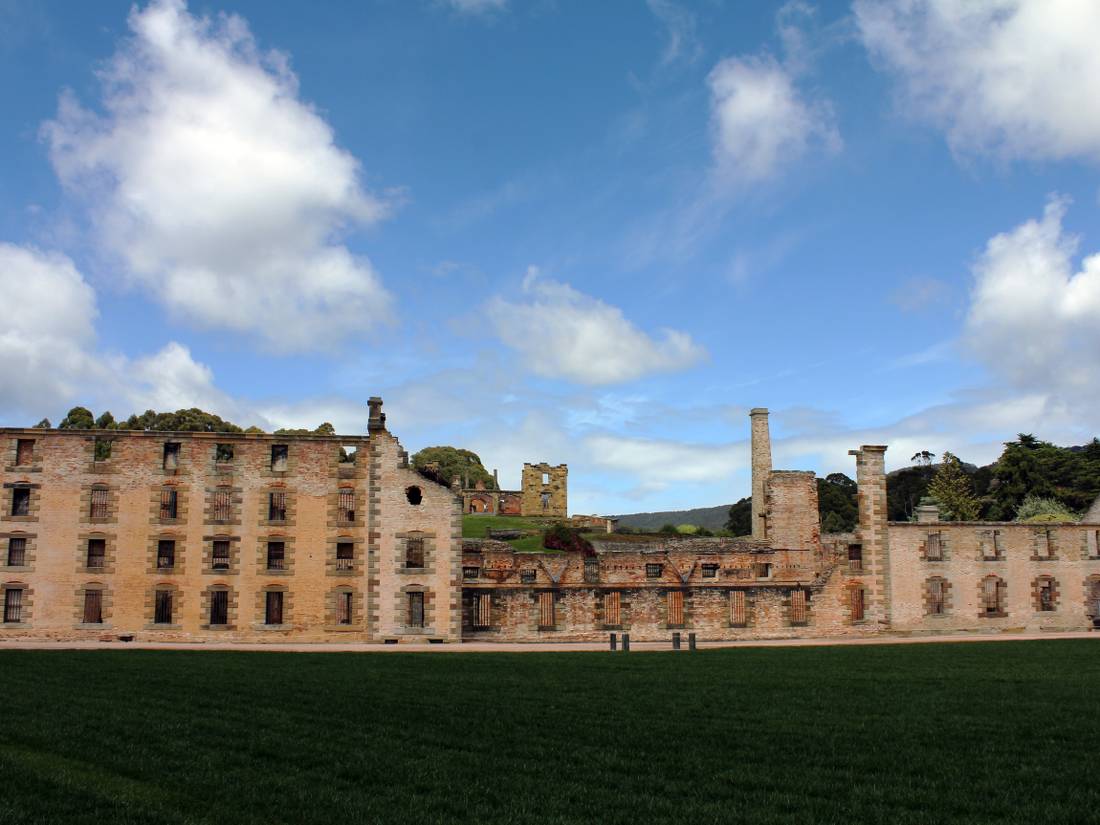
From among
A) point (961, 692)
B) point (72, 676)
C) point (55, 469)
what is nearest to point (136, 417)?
point (55, 469)

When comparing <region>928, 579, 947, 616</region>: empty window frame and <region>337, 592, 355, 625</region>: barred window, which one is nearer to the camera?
<region>337, 592, 355, 625</region>: barred window

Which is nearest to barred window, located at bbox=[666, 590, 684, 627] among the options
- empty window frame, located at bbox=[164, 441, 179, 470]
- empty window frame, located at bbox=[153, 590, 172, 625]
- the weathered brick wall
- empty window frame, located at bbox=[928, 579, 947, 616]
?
the weathered brick wall

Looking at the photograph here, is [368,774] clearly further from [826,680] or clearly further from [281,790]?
[826,680]

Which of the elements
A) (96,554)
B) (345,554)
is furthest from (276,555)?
(96,554)

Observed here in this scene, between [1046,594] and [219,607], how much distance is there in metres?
39.1

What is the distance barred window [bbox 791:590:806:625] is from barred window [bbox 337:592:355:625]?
20.4m

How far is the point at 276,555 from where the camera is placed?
143ft

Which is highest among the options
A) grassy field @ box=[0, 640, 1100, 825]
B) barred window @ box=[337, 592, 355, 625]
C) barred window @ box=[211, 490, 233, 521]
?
barred window @ box=[211, 490, 233, 521]

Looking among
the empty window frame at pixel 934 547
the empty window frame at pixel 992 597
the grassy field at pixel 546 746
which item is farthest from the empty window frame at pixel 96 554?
the empty window frame at pixel 992 597

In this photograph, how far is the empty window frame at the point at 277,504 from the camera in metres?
43.8

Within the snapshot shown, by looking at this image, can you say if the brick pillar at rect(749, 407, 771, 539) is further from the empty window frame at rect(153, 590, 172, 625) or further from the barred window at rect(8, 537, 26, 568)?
the barred window at rect(8, 537, 26, 568)

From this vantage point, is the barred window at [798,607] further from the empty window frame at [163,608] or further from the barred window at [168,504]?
the barred window at [168,504]

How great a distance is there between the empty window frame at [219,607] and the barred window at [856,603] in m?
28.5

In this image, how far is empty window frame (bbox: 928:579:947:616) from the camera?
158 feet
